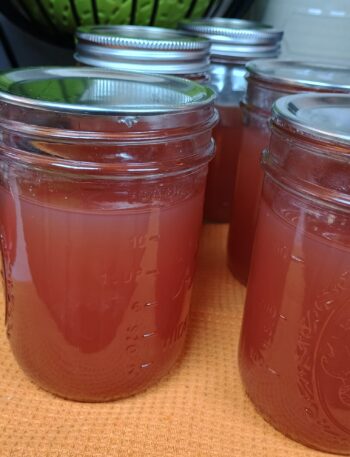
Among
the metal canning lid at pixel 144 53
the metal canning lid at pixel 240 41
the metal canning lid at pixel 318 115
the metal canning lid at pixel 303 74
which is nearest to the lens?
the metal canning lid at pixel 318 115

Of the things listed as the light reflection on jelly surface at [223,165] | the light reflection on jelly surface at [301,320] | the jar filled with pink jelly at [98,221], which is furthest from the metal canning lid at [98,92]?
the light reflection on jelly surface at [223,165]

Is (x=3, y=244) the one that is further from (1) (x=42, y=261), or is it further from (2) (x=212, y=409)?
(2) (x=212, y=409)

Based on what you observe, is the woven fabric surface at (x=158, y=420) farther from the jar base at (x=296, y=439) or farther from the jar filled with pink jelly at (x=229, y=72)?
the jar filled with pink jelly at (x=229, y=72)

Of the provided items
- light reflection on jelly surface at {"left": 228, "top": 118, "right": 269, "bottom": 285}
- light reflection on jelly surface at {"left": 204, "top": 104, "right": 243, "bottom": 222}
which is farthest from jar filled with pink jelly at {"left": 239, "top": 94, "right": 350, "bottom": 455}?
light reflection on jelly surface at {"left": 204, "top": 104, "right": 243, "bottom": 222}

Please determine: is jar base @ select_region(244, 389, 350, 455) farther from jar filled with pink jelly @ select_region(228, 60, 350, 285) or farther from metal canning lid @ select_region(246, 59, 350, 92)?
metal canning lid @ select_region(246, 59, 350, 92)

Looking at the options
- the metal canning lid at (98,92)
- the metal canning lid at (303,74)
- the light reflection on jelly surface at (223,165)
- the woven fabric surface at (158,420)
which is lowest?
the woven fabric surface at (158,420)

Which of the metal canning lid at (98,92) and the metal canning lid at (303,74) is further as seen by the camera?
the metal canning lid at (303,74)
